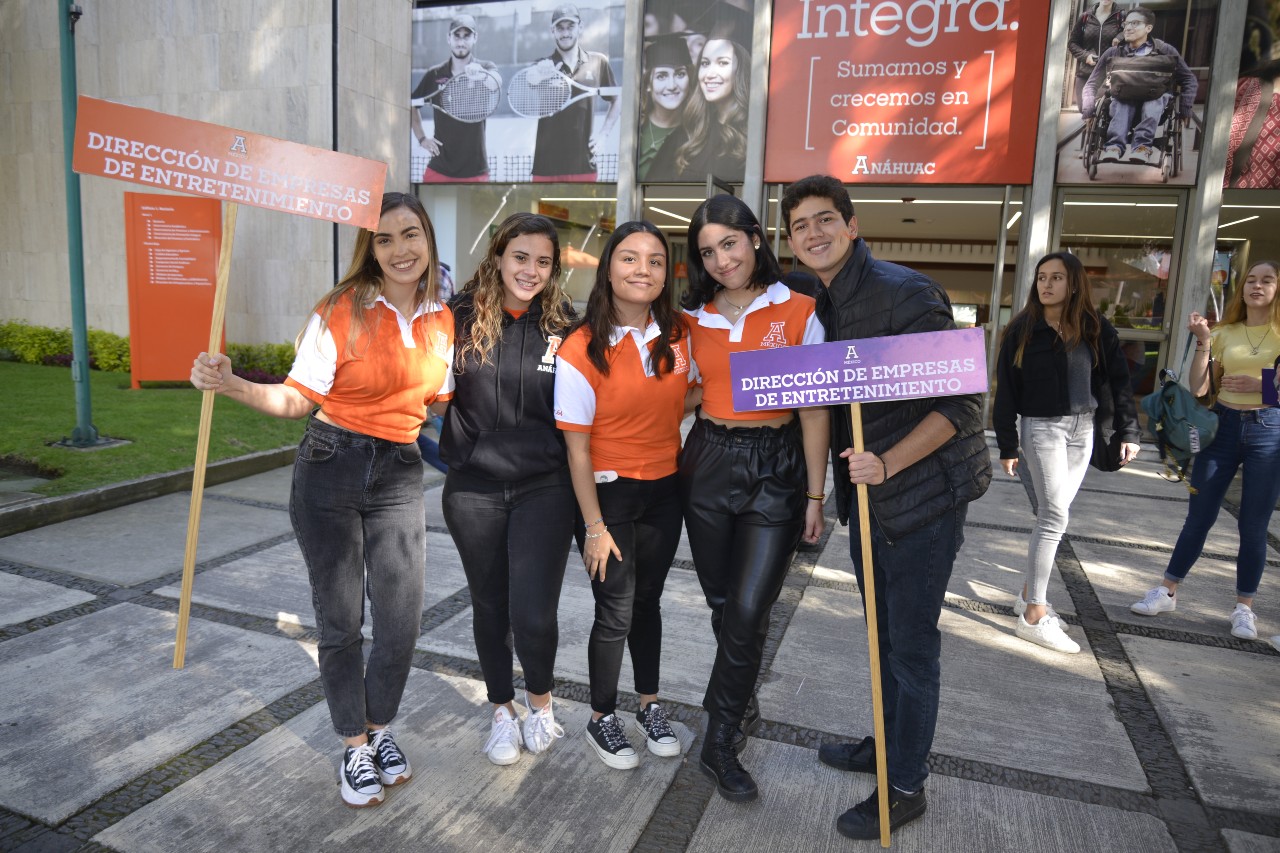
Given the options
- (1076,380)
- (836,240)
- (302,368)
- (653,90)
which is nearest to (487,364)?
(302,368)

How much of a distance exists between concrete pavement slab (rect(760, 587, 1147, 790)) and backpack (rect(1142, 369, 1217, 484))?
108 centimetres

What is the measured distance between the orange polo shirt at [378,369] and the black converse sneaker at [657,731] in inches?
51.7

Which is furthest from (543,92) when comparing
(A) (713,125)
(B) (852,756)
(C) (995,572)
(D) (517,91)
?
(B) (852,756)

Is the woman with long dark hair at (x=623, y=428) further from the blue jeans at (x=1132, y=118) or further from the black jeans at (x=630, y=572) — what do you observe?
the blue jeans at (x=1132, y=118)

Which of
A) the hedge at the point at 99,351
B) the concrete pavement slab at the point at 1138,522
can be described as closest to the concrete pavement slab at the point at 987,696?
the concrete pavement slab at the point at 1138,522

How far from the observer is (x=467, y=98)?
39.2 feet

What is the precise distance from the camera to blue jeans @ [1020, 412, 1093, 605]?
394 cm

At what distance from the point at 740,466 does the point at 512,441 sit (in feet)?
2.42

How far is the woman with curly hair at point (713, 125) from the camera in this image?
10.9 meters

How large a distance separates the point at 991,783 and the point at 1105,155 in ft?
31.1

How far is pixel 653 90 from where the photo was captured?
36.7 ft

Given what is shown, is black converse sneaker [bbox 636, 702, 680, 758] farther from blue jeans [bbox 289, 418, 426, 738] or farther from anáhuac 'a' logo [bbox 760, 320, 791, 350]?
anáhuac 'a' logo [bbox 760, 320, 791, 350]

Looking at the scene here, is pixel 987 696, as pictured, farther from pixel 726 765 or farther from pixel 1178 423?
pixel 1178 423

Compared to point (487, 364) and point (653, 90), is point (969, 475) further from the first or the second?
point (653, 90)
